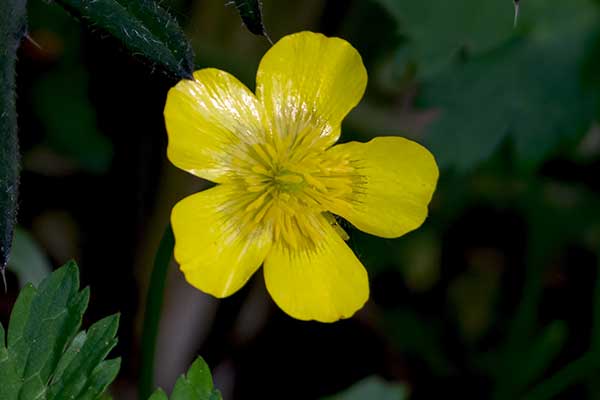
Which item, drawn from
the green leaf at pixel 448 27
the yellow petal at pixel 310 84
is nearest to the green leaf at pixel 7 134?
the yellow petal at pixel 310 84

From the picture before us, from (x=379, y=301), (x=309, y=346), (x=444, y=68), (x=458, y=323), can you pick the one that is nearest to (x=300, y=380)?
(x=309, y=346)

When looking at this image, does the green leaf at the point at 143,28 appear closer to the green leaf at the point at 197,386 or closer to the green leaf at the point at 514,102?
the green leaf at the point at 197,386

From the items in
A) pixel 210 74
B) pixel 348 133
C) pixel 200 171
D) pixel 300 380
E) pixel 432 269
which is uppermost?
pixel 210 74

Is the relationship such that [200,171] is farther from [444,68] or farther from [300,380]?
[300,380]

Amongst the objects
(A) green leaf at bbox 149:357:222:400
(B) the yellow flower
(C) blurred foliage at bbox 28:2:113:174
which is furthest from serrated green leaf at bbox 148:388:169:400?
(C) blurred foliage at bbox 28:2:113:174

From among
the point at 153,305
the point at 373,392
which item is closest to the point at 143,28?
the point at 153,305

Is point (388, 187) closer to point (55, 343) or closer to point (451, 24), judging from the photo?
point (55, 343)
